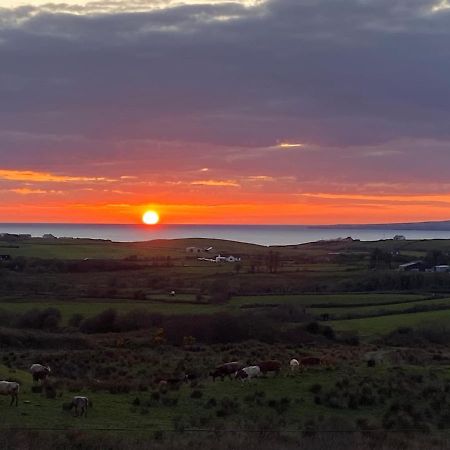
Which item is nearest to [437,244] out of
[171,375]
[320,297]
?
[320,297]

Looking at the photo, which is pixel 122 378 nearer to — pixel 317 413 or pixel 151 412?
pixel 151 412

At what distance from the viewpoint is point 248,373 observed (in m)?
26.2

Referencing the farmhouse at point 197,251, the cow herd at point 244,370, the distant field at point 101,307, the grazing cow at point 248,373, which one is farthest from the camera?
the farmhouse at point 197,251

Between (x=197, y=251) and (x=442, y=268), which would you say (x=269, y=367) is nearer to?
(x=442, y=268)

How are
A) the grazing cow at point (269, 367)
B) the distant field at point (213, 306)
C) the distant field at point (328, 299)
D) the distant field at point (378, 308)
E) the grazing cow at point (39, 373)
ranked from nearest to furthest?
the grazing cow at point (39, 373)
the grazing cow at point (269, 367)
the distant field at point (213, 306)
the distant field at point (378, 308)
the distant field at point (328, 299)

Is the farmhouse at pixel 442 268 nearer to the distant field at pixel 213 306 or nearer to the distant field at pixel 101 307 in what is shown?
the distant field at pixel 213 306

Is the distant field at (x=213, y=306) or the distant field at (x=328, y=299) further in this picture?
the distant field at (x=328, y=299)

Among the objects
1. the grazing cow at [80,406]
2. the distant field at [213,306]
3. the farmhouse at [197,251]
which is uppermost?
the farmhouse at [197,251]

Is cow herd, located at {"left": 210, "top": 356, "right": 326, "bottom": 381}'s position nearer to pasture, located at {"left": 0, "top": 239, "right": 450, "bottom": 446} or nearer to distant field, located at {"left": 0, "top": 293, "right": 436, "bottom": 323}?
pasture, located at {"left": 0, "top": 239, "right": 450, "bottom": 446}

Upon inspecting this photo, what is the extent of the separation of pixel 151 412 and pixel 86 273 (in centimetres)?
7940

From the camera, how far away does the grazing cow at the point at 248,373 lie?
85.3ft

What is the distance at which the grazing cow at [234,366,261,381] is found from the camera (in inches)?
1023

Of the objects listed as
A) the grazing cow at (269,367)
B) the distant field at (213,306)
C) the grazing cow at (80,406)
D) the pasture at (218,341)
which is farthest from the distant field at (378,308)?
the grazing cow at (80,406)

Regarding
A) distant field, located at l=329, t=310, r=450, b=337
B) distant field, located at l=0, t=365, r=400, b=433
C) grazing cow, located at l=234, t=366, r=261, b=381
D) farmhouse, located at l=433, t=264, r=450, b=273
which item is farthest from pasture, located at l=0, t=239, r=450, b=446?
farmhouse, located at l=433, t=264, r=450, b=273
